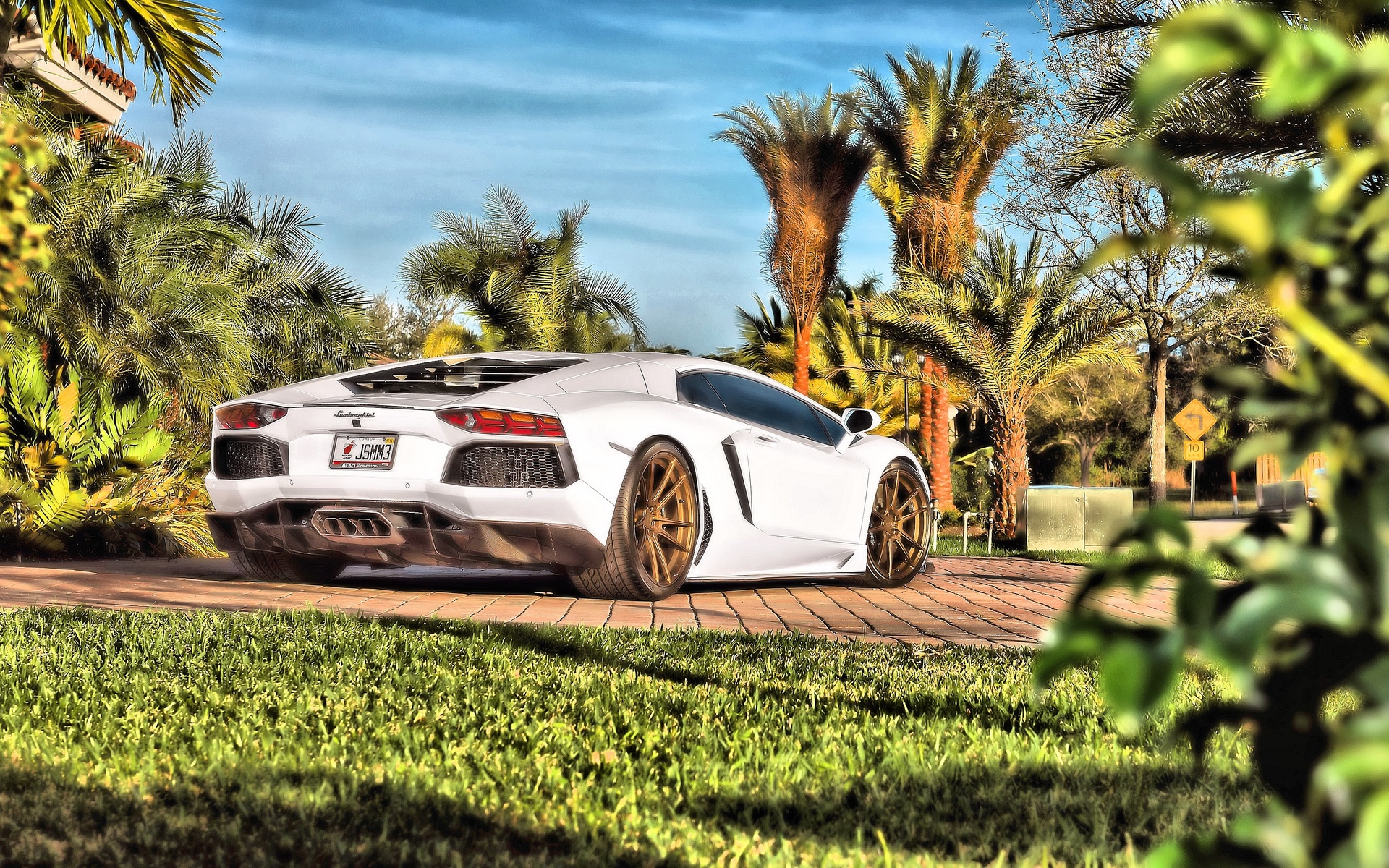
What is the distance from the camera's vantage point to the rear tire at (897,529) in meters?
8.36

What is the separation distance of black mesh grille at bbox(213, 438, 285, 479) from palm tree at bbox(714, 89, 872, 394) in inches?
731

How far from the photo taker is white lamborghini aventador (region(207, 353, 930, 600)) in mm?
6000

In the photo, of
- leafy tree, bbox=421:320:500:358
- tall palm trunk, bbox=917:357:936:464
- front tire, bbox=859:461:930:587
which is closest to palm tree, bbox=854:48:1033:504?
tall palm trunk, bbox=917:357:936:464

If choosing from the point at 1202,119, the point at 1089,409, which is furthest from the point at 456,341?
the point at 1089,409

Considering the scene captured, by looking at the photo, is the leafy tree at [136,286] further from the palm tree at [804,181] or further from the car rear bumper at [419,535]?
the palm tree at [804,181]

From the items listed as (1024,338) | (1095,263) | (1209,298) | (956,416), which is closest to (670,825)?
(1095,263)

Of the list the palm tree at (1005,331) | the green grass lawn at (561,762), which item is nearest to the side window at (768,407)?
the green grass lawn at (561,762)

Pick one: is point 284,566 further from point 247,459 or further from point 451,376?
point 451,376

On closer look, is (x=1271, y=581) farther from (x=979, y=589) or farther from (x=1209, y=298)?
(x=1209, y=298)

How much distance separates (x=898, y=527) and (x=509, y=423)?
3500 millimetres

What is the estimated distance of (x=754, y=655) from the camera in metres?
4.76

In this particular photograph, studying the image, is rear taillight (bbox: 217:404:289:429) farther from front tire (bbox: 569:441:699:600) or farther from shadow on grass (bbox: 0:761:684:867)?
shadow on grass (bbox: 0:761:684:867)

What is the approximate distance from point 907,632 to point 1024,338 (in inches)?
546

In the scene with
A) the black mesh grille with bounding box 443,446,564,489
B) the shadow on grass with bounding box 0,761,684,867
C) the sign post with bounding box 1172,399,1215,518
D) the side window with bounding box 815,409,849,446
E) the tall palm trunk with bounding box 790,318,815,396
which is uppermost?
the tall palm trunk with bounding box 790,318,815,396
